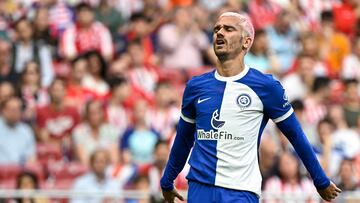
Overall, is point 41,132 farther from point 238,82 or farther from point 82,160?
point 238,82

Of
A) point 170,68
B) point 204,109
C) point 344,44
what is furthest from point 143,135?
point 204,109

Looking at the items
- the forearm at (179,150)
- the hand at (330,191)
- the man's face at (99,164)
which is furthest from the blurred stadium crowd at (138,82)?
the hand at (330,191)

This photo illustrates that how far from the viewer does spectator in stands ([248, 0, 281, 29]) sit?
731 inches

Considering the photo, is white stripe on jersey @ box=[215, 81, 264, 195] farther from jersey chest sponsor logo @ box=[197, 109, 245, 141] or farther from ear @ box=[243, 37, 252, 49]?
ear @ box=[243, 37, 252, 49]

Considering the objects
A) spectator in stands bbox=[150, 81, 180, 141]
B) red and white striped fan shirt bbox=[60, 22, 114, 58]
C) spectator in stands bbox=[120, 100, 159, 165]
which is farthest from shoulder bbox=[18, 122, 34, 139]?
red and white striped fan shirt bbox=[60, 22, 114, 58]

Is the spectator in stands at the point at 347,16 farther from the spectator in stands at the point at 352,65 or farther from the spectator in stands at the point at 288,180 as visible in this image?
the spectator in stands at the point at 288,180

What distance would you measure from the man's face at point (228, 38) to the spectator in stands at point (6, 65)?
7765 millimetres

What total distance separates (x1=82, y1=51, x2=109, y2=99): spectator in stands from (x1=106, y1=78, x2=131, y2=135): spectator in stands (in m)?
0.30

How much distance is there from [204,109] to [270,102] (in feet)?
1.52

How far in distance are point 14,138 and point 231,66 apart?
6.61 metres

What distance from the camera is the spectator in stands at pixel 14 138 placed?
14.1m

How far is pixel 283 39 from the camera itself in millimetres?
18359

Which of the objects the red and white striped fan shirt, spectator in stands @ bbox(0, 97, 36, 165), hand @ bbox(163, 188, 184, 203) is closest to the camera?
hand @ bbox(163, 188, 184, 203)

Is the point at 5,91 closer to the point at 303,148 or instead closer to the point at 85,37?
the point at 85,37
